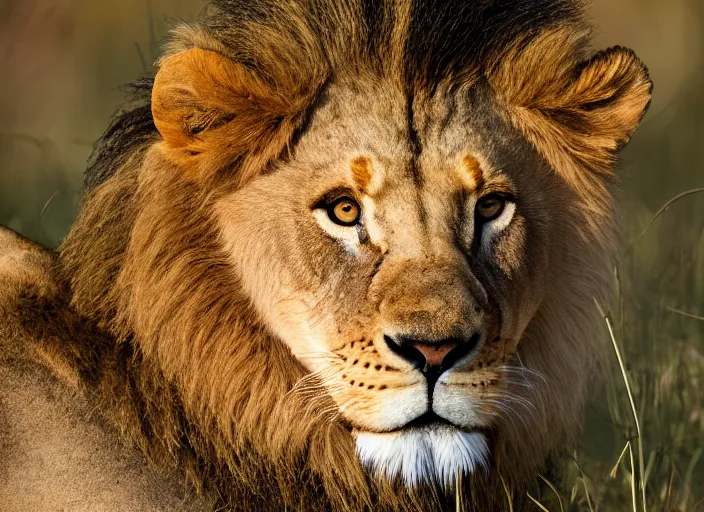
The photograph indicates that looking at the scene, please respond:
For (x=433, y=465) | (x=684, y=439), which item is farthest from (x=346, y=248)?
(x=684, y=439)

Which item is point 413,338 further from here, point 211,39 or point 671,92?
point 671,92

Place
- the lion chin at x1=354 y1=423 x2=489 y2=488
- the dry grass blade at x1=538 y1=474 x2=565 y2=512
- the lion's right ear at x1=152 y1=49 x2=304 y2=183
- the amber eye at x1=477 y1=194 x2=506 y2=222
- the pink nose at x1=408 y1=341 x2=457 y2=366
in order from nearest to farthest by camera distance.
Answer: the pink nose at x1=408 y1=341 x2=457 y2=366, the lion chin at x1=354 y1=423 x2=489 y2=488, the lion's right ear at x1=152 y1=49 x2=304 y2=183, the amber eye at x1=477 y1=194 x2=506 y2=222, the dry grass blade at x1=538 y1=474 x2=565 y2=512

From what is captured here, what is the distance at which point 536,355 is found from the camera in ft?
13.9

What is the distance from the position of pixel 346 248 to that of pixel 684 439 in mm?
2581

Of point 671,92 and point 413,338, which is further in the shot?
point 671,92

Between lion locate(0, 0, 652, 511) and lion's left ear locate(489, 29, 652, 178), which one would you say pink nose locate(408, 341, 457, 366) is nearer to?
lion locate(0, 0, 652, 511)

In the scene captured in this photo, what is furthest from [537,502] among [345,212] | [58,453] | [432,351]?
[58,453]

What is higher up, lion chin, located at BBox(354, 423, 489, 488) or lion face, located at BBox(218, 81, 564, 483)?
lion face, located at BBox(218, 81, 564, 483)

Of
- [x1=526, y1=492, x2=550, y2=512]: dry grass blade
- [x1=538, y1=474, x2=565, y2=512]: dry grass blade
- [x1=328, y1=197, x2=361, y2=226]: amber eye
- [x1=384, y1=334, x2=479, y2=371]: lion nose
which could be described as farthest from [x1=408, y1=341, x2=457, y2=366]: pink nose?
[x1=538, y1=474, x2=565, y2=512]: dry grass blade

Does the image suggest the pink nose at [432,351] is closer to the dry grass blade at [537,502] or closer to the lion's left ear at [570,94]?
the dry grass blade at [537,502]

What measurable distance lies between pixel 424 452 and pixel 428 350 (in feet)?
1.14

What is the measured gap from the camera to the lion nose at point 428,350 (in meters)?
3.51

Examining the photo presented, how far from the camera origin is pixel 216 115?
3904 millimetres

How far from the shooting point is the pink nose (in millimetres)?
3510
